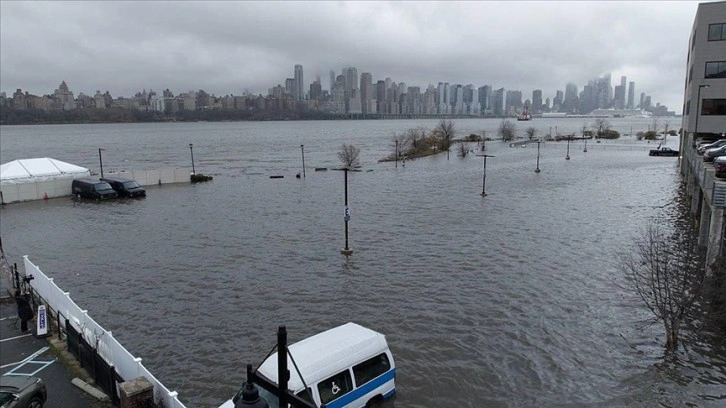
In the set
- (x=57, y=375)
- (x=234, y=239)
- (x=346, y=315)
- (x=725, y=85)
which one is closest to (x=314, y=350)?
(x=57, y=375)

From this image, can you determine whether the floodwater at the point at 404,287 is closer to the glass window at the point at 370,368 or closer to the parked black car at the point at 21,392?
the glass window at the point at 370,368

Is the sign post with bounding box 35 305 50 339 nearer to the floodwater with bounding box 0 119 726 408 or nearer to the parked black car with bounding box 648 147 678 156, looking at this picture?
the floodwater with bounding box 0 119 726 408

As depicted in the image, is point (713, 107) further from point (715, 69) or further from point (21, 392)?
point (21, 392)

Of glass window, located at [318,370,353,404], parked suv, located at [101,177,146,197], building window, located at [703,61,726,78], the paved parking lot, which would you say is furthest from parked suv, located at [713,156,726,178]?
parked suv, located at [101,177,146,197]

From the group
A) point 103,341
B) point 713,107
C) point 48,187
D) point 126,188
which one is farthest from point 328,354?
point 713,107

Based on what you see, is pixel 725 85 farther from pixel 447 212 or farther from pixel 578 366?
pixel 578 366

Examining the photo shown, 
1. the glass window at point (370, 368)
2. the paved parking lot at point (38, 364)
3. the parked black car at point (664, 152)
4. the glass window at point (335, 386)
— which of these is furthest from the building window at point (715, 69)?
the paved parking lot at point (38, 364)
